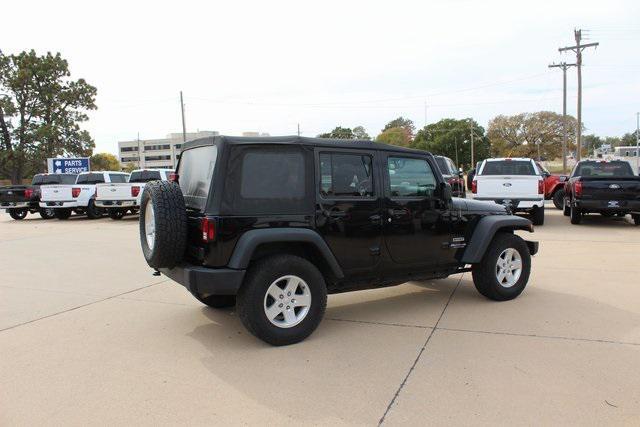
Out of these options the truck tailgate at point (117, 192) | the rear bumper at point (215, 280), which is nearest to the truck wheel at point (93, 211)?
the truck tailgate at point (117, 192)

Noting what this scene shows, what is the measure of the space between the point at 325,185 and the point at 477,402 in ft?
7.29

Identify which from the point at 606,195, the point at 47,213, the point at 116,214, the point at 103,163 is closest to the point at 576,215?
the point at 606,195

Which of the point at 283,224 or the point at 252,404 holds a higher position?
the point at 283,224

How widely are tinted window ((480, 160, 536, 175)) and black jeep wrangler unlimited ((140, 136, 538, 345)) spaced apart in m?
8.69

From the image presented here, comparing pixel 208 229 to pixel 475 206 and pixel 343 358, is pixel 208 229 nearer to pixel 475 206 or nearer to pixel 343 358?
pixel 343 358

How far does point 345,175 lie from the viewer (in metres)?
4.81

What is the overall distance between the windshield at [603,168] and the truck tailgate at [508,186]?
7.32 ft

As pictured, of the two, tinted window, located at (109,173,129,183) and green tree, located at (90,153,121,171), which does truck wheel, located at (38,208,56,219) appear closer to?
tinted window, located at (109,173,129,183)

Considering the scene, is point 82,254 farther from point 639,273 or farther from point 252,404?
point 639,273

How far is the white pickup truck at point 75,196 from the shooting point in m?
17.9

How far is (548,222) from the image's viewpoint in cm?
1388

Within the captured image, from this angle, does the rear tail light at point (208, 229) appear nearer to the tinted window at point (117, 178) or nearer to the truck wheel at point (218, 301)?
the truck wheel at point (218, 301)

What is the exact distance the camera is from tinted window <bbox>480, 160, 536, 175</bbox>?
43.8 ft

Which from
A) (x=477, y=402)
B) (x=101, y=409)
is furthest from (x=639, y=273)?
(x=101, y=409)
